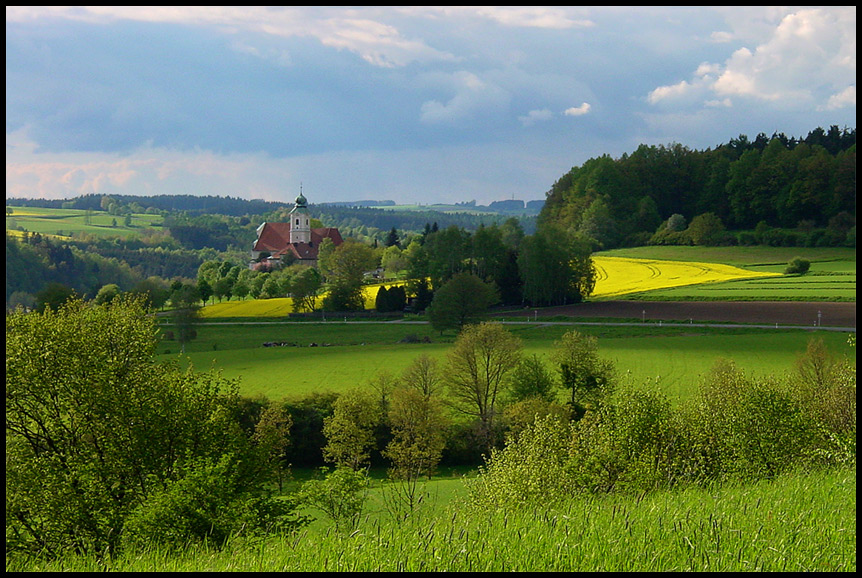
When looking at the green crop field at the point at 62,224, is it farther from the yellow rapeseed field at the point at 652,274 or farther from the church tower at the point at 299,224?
the yellow rapeseed field at the point at 652,274

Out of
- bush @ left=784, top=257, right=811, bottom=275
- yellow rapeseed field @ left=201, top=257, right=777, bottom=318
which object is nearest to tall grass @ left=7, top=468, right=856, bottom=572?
yellow rapeseed field @ left=201, top=257, right=777, bottom=318

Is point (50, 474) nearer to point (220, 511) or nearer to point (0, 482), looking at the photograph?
point (220, 511)

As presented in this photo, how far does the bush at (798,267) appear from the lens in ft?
251

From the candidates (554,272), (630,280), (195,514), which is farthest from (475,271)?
(195,514)

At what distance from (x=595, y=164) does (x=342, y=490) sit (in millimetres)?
116157

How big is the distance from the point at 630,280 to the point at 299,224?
8096 cm

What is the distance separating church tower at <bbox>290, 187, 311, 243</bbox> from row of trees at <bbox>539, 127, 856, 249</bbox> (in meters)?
47.9

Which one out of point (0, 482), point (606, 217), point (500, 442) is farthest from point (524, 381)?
point (606, 217)

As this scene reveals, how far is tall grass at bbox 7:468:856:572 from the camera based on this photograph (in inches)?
219

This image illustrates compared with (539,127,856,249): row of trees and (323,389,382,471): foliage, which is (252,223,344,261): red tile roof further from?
(323,389,382,471): foliage

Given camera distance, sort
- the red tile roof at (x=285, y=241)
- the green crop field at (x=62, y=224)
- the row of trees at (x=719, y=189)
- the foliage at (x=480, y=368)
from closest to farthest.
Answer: the foliage at (x=480, y=368) < the row of trees at (x=719, y=189) < the red tile roof at (x=285, y=241) < the green crop field at (x=62, y=224)

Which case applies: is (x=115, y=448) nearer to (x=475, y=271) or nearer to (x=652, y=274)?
(x=475, y=271)

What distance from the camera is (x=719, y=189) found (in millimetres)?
120000

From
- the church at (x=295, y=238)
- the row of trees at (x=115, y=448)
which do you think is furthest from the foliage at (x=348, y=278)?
the church at (x=295, y=238)
